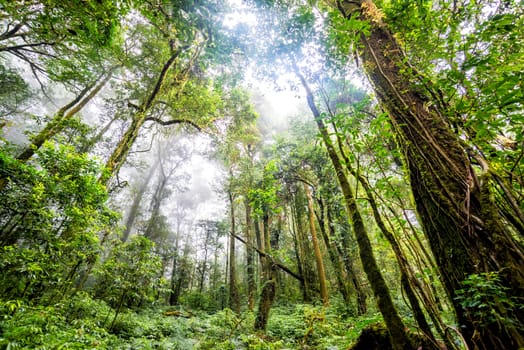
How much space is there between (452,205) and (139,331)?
7218mm

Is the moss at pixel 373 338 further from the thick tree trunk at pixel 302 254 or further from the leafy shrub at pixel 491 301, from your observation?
the thick tree trunk at pixel 302 254

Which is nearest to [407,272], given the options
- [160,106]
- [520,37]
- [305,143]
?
[520,37]

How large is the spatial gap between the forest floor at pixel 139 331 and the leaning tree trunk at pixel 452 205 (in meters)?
1.45

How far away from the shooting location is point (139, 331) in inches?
217

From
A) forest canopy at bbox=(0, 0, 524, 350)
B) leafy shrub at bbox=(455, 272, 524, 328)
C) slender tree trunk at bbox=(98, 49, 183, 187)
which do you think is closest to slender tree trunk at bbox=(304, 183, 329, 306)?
forest canopy at bbox=(0, 0, 524, 350)

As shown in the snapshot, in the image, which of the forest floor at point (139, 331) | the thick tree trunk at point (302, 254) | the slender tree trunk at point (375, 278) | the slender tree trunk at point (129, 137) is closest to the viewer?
the slender tree trunk at point (375, 278)

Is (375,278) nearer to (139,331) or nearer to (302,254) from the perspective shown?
(139,331)

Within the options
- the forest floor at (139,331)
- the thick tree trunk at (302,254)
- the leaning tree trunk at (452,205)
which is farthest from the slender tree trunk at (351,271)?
the leaning tree trunk at (452,205)

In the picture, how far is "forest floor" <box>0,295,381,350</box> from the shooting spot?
Result: 2580mm

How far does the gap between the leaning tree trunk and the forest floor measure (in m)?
1.45

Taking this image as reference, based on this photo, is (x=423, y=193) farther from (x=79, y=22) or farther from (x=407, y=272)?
(x=79, y=22)

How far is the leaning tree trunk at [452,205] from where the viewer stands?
Answer: 1188mm

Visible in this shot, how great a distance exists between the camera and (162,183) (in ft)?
48.7

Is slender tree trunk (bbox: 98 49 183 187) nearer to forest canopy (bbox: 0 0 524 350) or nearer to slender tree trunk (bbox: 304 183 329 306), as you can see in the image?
forest canopy (bbox: 0 0 524 350)
